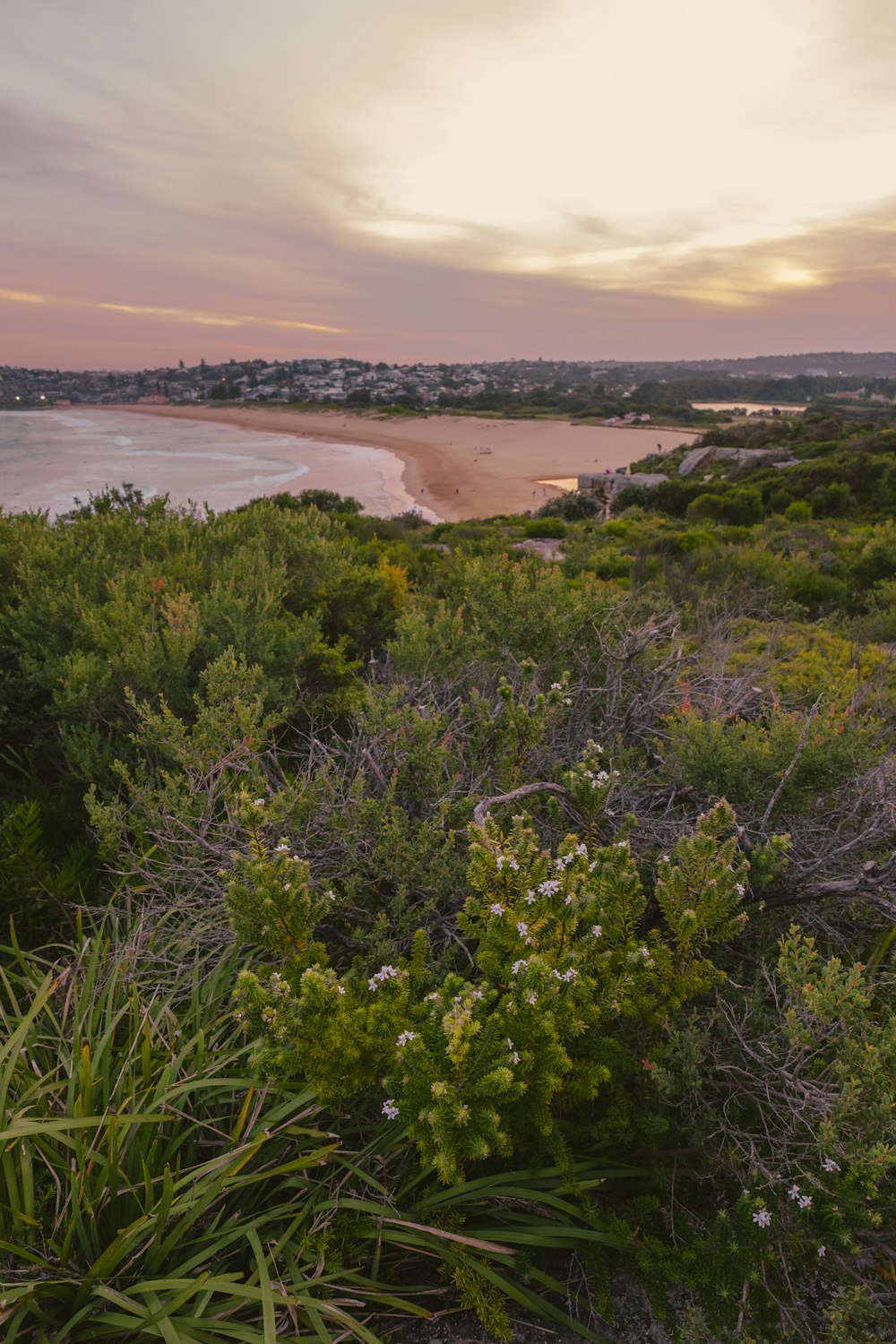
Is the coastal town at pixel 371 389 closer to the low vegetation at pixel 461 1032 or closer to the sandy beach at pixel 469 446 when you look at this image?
the sandy beach at pixel 469 446

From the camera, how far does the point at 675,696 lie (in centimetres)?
422

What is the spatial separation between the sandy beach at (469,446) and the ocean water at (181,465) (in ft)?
4.72

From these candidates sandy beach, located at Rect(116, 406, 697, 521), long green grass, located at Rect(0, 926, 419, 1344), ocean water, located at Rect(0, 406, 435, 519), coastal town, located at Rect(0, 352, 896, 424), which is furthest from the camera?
coastal town, located at Rect(0, 352, 896, 424)

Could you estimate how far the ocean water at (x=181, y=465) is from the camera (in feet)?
86.4

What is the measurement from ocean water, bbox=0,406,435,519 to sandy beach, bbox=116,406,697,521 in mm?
1440

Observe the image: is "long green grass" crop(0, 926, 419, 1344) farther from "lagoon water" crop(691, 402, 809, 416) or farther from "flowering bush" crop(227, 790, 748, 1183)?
"lagoon water" crop(691, 402, 809, 416)

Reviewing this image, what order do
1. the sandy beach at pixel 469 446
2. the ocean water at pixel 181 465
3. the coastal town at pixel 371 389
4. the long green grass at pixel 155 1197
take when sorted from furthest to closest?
the coastal town at pixel 371 389, the sandy beach at pixel 469 446, the ocean water at pixel 181 465, the long green grass at pixel 155 1197

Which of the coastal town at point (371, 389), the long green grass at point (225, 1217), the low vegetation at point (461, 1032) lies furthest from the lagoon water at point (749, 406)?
the long green grass at point (225, 1217)

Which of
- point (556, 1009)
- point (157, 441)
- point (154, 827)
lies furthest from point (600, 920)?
point (157, 441)

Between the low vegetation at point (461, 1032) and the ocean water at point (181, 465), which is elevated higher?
the ocean water at point (181, 465)

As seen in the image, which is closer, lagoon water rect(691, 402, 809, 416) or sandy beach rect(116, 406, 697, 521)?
sandy beach rect(116, 406, 697, 521)

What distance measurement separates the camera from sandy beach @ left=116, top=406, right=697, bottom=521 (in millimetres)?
32906

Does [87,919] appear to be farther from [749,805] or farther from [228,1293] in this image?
[749,805]

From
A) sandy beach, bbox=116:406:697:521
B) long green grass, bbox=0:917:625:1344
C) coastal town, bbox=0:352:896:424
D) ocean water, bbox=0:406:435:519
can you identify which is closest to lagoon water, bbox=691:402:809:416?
coastal town, bbox=0:352:896:424
